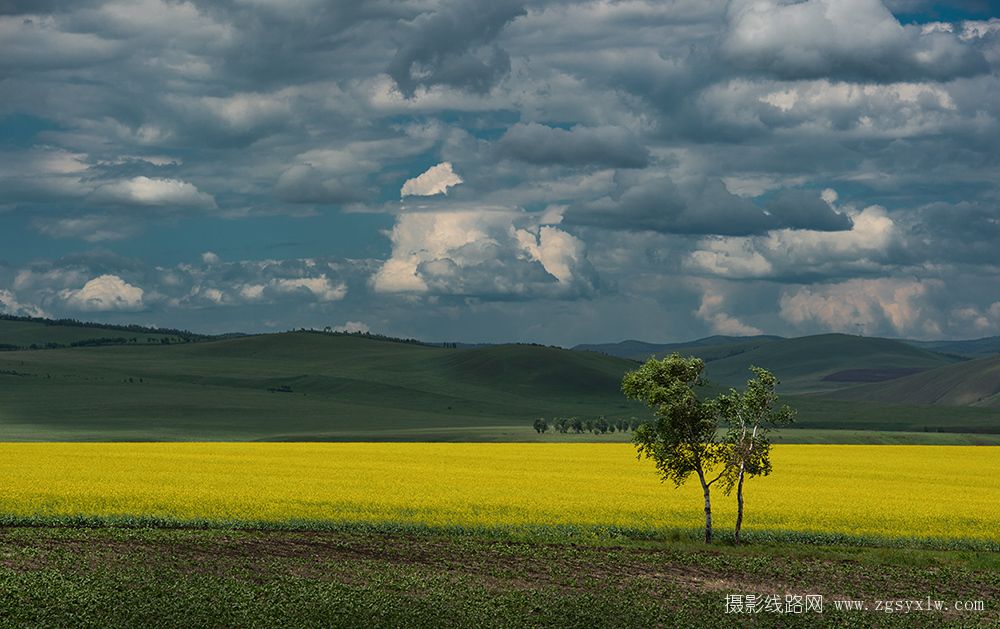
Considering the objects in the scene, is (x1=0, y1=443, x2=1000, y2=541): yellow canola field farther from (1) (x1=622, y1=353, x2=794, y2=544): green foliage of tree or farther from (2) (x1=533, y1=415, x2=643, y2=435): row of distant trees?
(2) (x1=533, y1=415, x2=643, y2=435): row of distant trees

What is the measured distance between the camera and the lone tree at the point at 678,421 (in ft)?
101

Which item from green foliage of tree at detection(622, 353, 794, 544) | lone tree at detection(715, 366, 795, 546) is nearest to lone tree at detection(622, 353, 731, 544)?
green foliage of tree at detection(622, 353, 794, 544)

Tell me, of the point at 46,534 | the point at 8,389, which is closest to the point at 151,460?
the point at 46,534

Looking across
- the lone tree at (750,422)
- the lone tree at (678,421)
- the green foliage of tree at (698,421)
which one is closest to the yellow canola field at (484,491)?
the lone tree at (678,421)

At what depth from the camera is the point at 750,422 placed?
31.1 metres

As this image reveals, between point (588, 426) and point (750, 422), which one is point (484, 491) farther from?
point (588, 426)

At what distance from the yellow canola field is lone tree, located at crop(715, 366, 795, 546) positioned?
4.32m

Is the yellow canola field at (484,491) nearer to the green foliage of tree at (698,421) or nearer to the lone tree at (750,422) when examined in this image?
the green foliage of tree at (698,421)

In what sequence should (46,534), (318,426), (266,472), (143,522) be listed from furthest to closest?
(318,426), (266,472), (143,522), (46,534)

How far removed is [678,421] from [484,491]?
1427 cm

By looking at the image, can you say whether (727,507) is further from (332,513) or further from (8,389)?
(8,389)

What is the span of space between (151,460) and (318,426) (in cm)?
10007

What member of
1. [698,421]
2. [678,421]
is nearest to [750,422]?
[698,421]

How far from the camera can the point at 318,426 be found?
157875 millimetres
